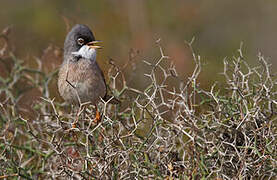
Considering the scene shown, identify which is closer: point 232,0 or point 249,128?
point 249,128

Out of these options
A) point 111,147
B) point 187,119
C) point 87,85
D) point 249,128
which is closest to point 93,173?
point 111,147

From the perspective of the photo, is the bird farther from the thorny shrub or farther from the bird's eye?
the thorny shrub

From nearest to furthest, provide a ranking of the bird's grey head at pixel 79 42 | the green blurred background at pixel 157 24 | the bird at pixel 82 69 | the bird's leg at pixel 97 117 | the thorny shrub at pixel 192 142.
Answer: the thorny shrub at pixel 192 142 → the bird's leg at pixel 97 117 → the bird at pixel 82 69 → the bird's grey head at pixel 79 42 → the green blurred background at pixel 157 24

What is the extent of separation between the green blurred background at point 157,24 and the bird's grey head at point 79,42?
4485 mm

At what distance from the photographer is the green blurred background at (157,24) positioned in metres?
9.08

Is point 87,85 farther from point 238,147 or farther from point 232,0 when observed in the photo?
point 232,0

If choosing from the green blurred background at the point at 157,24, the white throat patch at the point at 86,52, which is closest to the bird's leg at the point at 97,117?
the white throat patch at the point at 86,52

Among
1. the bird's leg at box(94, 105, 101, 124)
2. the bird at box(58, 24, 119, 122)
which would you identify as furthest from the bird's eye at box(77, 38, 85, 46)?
the bird's leg at box(94, 105, 101, 124)

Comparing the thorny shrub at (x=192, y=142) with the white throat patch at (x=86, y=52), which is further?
the white throat patch at (x=86, y=52)

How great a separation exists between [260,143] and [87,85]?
141cm

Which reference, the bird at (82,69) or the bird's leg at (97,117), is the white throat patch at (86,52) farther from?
the bird's leg at (97,117)

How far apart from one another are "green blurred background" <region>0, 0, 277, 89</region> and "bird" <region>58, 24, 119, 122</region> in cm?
449

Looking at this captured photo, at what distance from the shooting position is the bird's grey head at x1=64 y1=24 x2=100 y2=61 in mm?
3777

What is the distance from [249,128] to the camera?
108 inches
